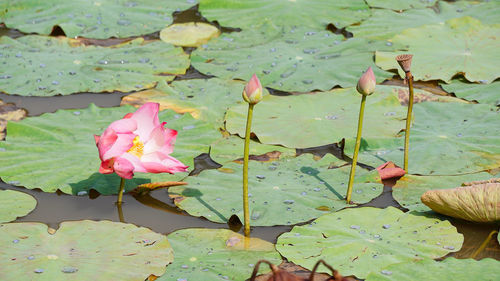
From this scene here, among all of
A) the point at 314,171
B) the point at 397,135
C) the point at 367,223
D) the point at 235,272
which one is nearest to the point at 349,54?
the point at 397,135

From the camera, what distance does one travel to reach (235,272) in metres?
2.41

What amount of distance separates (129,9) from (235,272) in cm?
285

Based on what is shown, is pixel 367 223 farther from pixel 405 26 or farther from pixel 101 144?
pixel 405 26

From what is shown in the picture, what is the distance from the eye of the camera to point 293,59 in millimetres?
4133

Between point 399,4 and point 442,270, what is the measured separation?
Result: 3045mm

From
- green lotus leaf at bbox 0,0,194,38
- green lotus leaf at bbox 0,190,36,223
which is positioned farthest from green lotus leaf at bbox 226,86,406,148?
green lotus leaf at bbox 0,0,194,38

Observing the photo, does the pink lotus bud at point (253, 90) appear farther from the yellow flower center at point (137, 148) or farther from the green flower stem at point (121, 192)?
the green flower stem at point (121, 192)

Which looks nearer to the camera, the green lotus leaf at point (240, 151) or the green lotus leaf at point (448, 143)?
the green lotus leaf at point (448, 143)

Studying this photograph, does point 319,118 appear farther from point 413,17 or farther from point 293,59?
point 413,17

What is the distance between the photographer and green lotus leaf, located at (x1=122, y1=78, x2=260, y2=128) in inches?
143

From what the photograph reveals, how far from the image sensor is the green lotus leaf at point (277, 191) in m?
2.80

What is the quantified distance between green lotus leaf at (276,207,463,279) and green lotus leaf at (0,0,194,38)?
2330mm

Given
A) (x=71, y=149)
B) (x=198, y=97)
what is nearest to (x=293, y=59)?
(x=198, y=97)

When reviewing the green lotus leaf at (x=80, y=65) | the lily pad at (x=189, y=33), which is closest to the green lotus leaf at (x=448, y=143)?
the green lotus leaf at (x=80, y=65)
